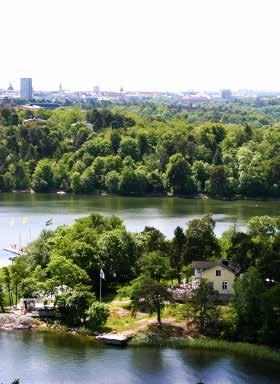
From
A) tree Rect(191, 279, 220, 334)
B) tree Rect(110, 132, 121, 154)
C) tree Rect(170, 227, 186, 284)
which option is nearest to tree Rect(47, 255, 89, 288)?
tree Rect(170, 227, 186, 284)

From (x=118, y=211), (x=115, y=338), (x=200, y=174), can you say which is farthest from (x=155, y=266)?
(x=200, y=174)

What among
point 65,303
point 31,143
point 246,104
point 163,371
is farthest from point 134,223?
point 246,104

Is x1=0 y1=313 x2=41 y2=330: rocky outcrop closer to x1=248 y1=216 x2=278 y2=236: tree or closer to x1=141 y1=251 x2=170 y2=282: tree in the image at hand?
x1=141 y1=251 x2=170 y2=282: tree

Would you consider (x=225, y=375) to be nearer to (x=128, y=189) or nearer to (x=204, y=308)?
(x=204, y=308)

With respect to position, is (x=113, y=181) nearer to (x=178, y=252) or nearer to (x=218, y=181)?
(x=218, y=181)

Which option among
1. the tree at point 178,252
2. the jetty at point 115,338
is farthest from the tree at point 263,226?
the jetty at point 115,338

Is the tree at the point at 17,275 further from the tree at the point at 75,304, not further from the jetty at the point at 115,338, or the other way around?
the jetty at the point at 115,338
